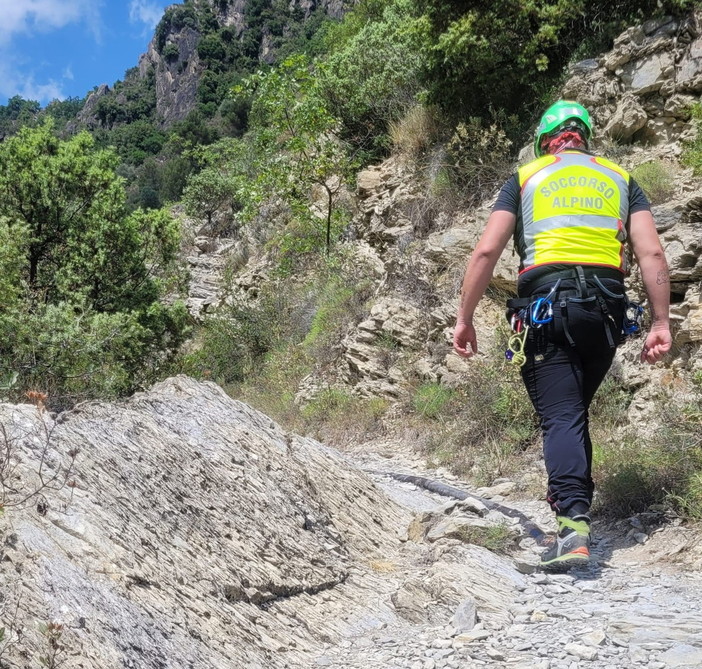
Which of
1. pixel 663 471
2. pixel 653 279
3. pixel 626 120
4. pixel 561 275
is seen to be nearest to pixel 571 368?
pixel 561 275

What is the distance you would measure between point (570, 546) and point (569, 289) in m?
1.09

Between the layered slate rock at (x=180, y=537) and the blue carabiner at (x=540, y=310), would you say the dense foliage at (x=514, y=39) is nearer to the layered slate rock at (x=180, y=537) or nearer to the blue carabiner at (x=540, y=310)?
the blue carabiner at (x=540, y=310)

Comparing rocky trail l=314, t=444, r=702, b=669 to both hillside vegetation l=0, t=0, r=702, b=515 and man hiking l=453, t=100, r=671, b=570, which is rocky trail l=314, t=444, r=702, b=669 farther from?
hillside vegetation l=0, t=0, r=702, b=515

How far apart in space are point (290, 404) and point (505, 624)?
6472 mm

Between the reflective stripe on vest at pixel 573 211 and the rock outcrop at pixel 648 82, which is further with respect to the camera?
the rock outcrop at pixel 648 82

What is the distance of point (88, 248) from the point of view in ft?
37.0

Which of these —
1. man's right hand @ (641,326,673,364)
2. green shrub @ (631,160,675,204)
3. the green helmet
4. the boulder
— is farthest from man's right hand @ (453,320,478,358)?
the boulder

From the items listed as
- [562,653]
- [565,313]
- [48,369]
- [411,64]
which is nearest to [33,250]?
[48,369]

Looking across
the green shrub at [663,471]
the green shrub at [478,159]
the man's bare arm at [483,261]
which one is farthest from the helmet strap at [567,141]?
the green shrub at [478,159]

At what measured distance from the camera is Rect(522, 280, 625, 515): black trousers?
10.6 ft

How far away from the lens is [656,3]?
27.0 feet

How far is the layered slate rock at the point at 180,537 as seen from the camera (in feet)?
7.07

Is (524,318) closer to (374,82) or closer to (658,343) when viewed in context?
(658,343)

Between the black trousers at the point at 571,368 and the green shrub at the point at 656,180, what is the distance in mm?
3381
